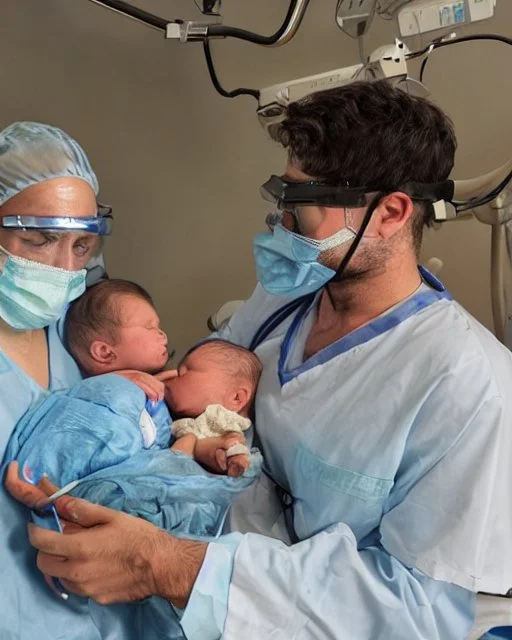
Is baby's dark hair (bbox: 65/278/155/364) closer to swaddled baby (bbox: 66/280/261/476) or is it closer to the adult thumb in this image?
swaddled baby (bbox: 66/280/261/476)

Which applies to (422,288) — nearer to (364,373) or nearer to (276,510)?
(364,373)

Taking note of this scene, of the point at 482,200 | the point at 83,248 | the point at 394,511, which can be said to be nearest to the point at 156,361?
the point at 83,248

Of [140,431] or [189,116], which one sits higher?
[189,116]

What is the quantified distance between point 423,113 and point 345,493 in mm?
767

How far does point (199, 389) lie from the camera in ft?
4.77

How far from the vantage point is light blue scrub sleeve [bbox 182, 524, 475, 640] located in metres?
1.10

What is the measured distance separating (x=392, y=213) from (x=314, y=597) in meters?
0.74

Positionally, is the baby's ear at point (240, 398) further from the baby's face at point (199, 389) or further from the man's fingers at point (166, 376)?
the man's fingers at point (166, 376)

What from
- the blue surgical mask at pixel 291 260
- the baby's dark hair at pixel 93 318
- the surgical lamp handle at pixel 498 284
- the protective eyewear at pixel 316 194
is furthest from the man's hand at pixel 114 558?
the surgical lamp handle at pixel 498 284

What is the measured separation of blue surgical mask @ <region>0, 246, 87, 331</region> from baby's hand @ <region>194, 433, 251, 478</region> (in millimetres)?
402

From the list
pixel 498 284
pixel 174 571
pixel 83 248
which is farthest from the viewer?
pixel 498 284

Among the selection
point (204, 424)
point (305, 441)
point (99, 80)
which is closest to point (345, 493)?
point (305, 441)

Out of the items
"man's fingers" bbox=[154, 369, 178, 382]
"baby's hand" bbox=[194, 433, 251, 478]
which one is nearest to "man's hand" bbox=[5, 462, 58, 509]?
"baby's hand" bbox=[194, 433, 251, 478]

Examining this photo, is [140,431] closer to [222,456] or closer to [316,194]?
[222,456]
